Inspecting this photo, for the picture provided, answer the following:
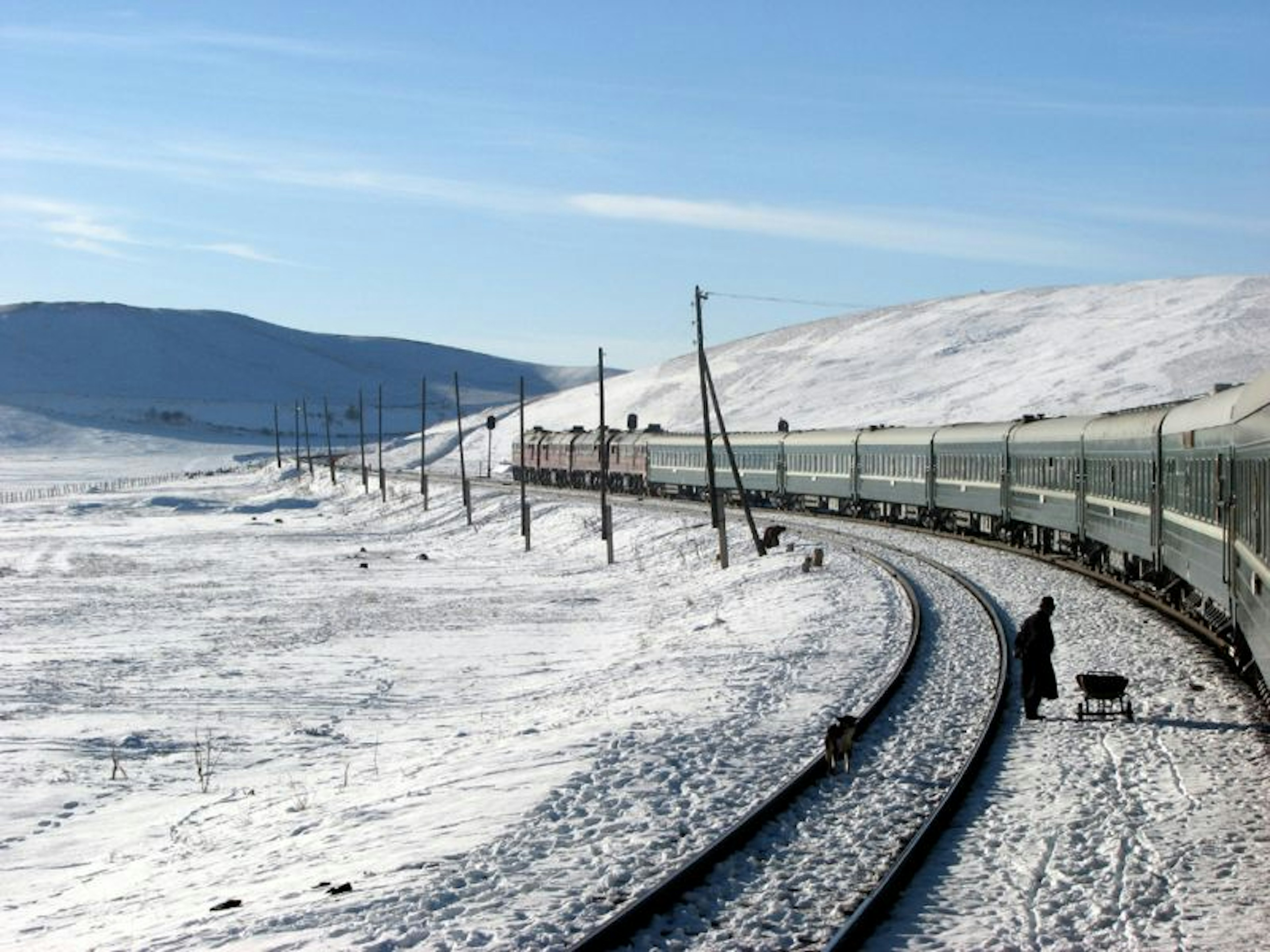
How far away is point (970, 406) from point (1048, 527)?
116 meters

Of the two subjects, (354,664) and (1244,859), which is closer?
(1244,859)

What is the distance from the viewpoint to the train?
18.0 meters

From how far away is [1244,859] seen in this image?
472 inches

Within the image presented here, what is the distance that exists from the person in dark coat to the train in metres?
1.92

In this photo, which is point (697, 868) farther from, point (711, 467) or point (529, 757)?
point (711, 467)

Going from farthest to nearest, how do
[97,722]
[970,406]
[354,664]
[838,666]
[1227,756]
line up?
[970,406], [354,664], [97,722], [838,666], [1227,756]

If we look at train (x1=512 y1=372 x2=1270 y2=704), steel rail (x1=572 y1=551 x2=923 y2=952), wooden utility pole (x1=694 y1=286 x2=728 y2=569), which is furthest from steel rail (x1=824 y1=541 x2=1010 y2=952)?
wooden utility pole (x1=694 y1=286 x2=728 y2=569)

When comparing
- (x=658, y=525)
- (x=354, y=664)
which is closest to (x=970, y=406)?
(x=658, y=525)

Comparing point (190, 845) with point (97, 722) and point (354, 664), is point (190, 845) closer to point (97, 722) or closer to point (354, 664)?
point (97, 722)

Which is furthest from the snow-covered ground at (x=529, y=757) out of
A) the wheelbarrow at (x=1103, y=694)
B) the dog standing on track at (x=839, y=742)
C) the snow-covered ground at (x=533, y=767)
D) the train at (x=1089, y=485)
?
the train at (x=1089, y=485)

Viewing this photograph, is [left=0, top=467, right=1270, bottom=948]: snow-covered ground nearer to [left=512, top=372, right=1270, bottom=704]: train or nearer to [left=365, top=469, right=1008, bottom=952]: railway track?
[left=365, top=469, right=1008, bottom=952]: railway track

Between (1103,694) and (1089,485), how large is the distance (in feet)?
57.2

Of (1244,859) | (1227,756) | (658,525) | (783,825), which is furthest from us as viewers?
(658,525)

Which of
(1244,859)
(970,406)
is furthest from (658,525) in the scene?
(970,406)
